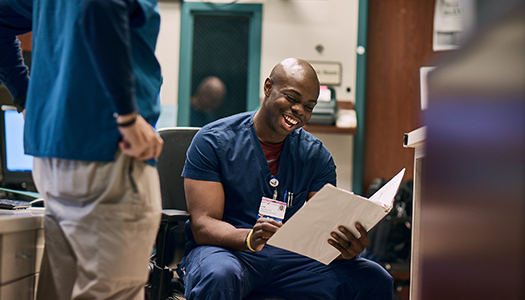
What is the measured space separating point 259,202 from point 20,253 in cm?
75

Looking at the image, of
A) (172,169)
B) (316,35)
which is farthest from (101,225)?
(316,35)

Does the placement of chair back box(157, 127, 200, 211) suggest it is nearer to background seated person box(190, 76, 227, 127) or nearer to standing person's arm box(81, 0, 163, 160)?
standing person's arm box(81, 0, 163, 160)

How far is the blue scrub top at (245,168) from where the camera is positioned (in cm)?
151

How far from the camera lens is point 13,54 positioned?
113 cm

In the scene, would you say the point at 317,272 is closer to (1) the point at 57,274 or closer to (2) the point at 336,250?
(2) the point at 336,250

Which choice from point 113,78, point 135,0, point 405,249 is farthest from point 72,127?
point 405,249

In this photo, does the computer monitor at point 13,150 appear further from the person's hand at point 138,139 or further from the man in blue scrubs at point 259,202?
the person's hand at point 138,139

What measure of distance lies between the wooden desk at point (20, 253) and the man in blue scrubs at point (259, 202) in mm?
411

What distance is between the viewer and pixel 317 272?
1.40 m

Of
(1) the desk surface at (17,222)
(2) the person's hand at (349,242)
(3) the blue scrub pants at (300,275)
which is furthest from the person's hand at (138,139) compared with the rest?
(2) the person's hand at (349,242)

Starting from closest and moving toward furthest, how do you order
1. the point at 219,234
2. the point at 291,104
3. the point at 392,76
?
the point at 219,234 < the point at 291,104 < the point at 392,76

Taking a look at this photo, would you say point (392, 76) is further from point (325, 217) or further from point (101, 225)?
point (101, 225)

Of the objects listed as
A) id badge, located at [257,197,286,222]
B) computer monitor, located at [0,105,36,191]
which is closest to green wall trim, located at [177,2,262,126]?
computer monitor, located at [0,105,36,191]

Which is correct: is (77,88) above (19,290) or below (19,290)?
above
